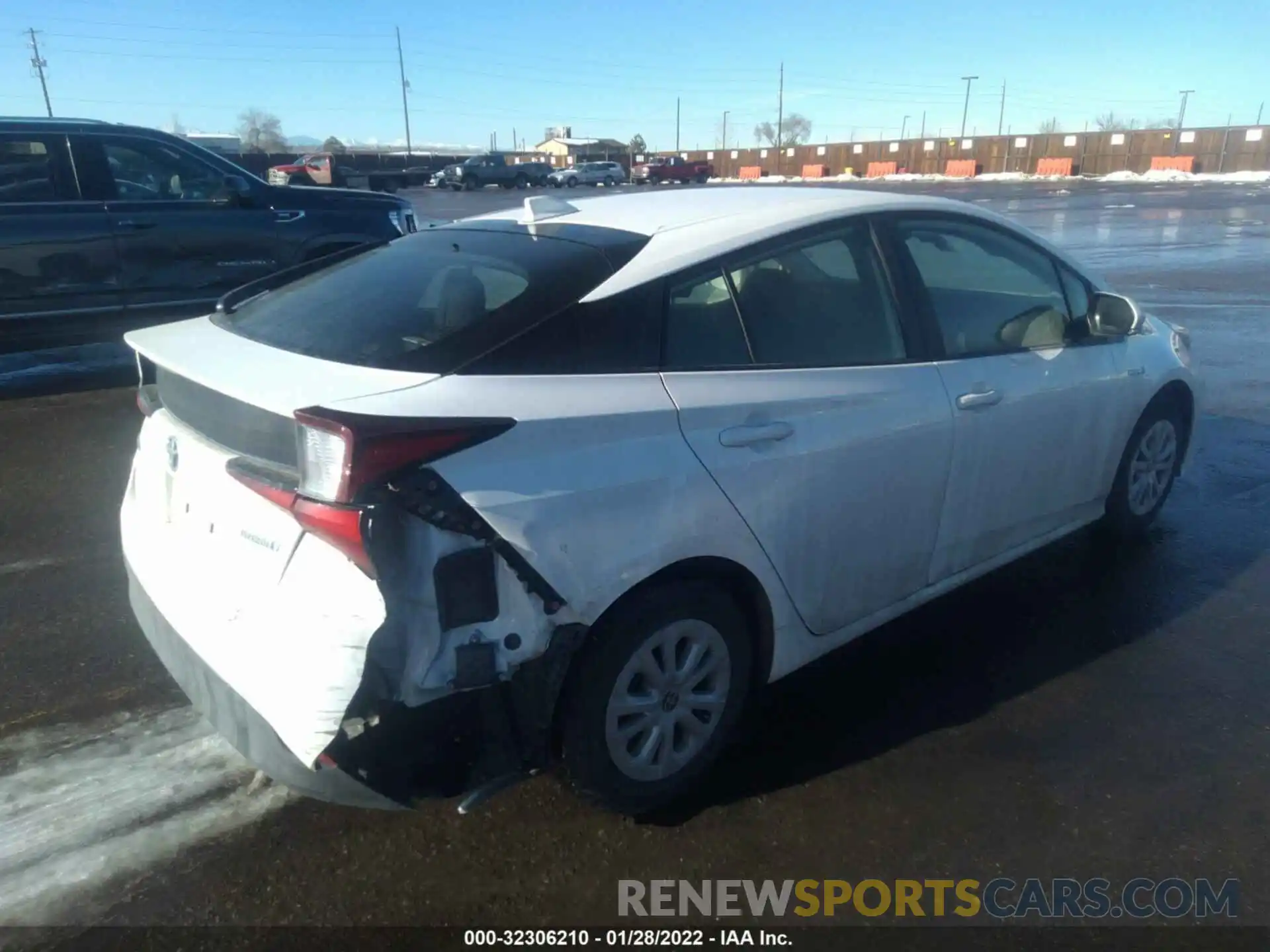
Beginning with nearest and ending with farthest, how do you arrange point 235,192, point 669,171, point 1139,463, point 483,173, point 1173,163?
point 1139,463 → point 235,192 → point 483,173 → point 1173,163 → point 669,171

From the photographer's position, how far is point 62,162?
7.14 m

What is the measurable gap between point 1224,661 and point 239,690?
339 cm

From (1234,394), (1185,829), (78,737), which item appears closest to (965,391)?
(1185,829)

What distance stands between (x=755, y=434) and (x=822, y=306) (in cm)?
65

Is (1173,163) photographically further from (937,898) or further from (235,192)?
(937,898)

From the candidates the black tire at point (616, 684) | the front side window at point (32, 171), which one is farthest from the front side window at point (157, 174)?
the black tire at point (616, 684)

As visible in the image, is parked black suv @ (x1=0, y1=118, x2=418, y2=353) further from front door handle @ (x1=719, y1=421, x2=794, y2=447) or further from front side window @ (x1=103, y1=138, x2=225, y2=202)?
front door handle @ (x1=719, y1=421, x2=794, y2=447)

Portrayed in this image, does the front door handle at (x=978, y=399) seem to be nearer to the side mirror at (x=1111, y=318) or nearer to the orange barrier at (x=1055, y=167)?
the side mirror at (x=1111, y=318)

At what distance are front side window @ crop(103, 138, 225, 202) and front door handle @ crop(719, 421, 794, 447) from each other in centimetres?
646

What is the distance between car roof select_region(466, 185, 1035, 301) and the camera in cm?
279

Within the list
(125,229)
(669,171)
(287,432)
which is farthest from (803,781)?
(669,171)

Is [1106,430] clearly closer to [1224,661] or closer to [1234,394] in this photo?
[1224,661]

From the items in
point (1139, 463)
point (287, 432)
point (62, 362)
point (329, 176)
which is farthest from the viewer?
point (329, 176)

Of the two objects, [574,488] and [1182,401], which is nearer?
[574,488]
